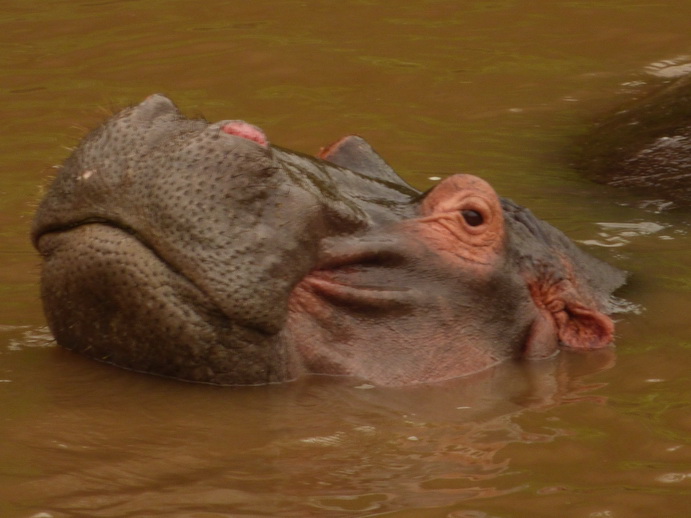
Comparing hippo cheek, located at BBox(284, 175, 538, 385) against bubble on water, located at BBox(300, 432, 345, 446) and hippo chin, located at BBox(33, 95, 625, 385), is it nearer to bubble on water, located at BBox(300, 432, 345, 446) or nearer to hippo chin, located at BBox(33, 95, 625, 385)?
hippo chin, located at BBox(33, 95, 625, 385)

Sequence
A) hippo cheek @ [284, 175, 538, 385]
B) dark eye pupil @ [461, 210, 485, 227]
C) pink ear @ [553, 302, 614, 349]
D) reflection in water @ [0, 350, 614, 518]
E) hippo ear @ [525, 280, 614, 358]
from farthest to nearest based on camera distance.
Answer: pink ear @ [553, 302, 614, 349]
hippo ear @ [525, 280, 614, 358]
dark eye pupil @ [461, 210, 485, 227]
hippo cheek @ [284, 175, 538, 385]
reflection in water @ [0, 350, 614, 518]

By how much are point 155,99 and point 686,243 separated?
302 cm

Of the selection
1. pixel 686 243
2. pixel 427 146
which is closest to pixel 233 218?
pixel 686 243

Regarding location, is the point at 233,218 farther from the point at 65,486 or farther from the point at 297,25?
the point at 297,25

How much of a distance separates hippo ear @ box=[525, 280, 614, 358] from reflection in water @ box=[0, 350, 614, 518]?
0.22m

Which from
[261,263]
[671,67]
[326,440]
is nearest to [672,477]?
[326,440]

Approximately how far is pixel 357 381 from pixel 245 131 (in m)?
0.94

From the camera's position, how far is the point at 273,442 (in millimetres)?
4004

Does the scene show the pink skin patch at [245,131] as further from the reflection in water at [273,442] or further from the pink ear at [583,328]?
the pink ear at [583,328]

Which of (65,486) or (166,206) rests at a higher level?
(166,206)

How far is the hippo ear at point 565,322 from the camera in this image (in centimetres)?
514

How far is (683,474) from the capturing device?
12.3ft

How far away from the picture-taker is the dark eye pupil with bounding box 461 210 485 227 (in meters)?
4.84

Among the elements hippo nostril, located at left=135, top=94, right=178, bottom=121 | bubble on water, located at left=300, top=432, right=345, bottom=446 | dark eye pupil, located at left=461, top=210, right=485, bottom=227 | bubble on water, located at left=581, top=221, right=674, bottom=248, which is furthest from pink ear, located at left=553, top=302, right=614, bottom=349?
hippo nostril, located at left=135, top=94, right=178, bottom=121
